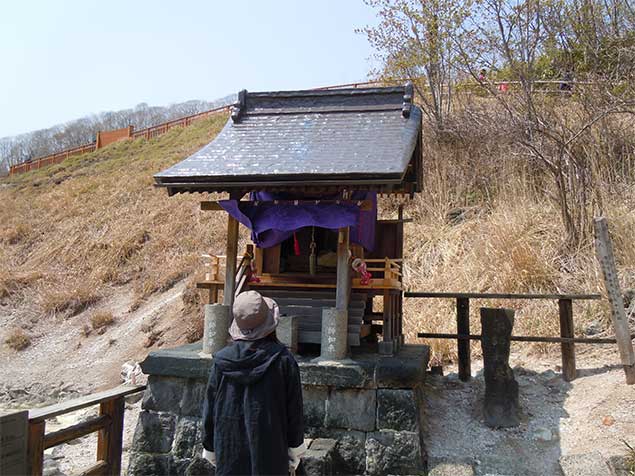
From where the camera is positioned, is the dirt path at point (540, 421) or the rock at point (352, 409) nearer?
the rock at point (352, 409)

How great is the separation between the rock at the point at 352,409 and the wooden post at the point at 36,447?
116 inches

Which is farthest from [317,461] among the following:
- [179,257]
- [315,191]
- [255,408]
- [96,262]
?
[96,262]

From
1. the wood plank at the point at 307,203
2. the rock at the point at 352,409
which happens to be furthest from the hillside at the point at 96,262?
the rock at the point at 352,409

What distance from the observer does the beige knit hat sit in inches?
151

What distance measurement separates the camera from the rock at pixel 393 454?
6.06m

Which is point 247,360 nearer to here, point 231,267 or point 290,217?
point 290,217

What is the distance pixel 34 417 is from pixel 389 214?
11.4 metres

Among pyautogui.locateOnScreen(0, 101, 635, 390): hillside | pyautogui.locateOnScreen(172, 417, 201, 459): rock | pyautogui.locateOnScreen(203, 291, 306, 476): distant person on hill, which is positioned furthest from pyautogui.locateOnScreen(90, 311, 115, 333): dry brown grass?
pyautogui.locateOnScreen(203, 291, 306, 476): distant person on hill

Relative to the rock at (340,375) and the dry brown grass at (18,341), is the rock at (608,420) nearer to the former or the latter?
the rock at (340,375)

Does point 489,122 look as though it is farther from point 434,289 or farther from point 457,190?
point 434,289

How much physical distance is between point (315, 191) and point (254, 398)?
370 cm

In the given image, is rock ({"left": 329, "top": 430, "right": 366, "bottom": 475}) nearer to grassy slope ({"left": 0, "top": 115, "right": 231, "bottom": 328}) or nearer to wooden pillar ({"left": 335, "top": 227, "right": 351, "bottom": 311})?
wooden pillar ({"left": 335, "top": 227, "right": 351, "bottom": 311})

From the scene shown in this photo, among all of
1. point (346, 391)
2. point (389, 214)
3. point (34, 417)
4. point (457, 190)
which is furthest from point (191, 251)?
point (34, 417)

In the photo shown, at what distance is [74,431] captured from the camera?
5.01 metres
